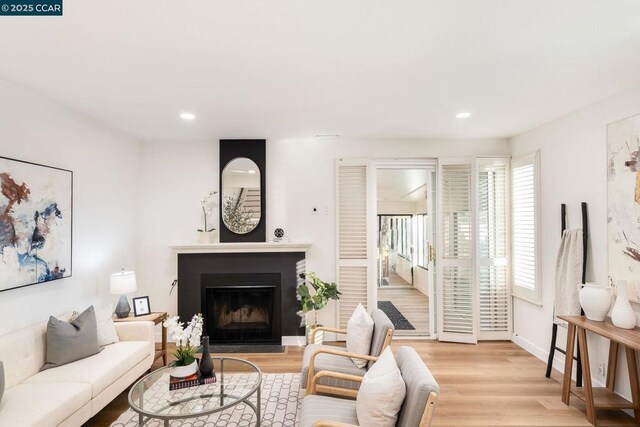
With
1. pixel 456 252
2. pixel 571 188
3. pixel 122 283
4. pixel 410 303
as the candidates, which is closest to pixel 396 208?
pixel 410 303

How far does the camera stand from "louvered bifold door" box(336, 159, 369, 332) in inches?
182

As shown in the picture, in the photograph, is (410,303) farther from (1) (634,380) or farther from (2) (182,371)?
(2) (182,371)

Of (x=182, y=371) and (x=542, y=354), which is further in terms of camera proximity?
(x=542, y=354)

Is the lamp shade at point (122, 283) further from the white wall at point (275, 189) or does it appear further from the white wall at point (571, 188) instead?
the white wall at point (571, 188)

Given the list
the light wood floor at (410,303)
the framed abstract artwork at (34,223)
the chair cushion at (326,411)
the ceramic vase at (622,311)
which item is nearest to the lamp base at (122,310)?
the framed abstract artwork at (34,223)

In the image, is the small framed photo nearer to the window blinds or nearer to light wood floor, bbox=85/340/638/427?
light wood floor, bbox=85/340/638/427

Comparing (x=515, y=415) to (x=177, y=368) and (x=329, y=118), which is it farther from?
(x=329, y=118)

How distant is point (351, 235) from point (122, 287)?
9.10 ft

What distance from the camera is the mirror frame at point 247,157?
4613mm

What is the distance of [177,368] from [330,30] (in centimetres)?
253

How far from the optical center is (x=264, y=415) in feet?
9.47

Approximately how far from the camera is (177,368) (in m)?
2.53

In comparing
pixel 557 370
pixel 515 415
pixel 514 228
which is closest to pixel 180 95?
pixel 515 415

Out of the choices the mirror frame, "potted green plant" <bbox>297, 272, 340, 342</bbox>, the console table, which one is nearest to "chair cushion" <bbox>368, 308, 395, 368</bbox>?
"potted green plant" <bbox>297, 272, 340, 342</bbox>
